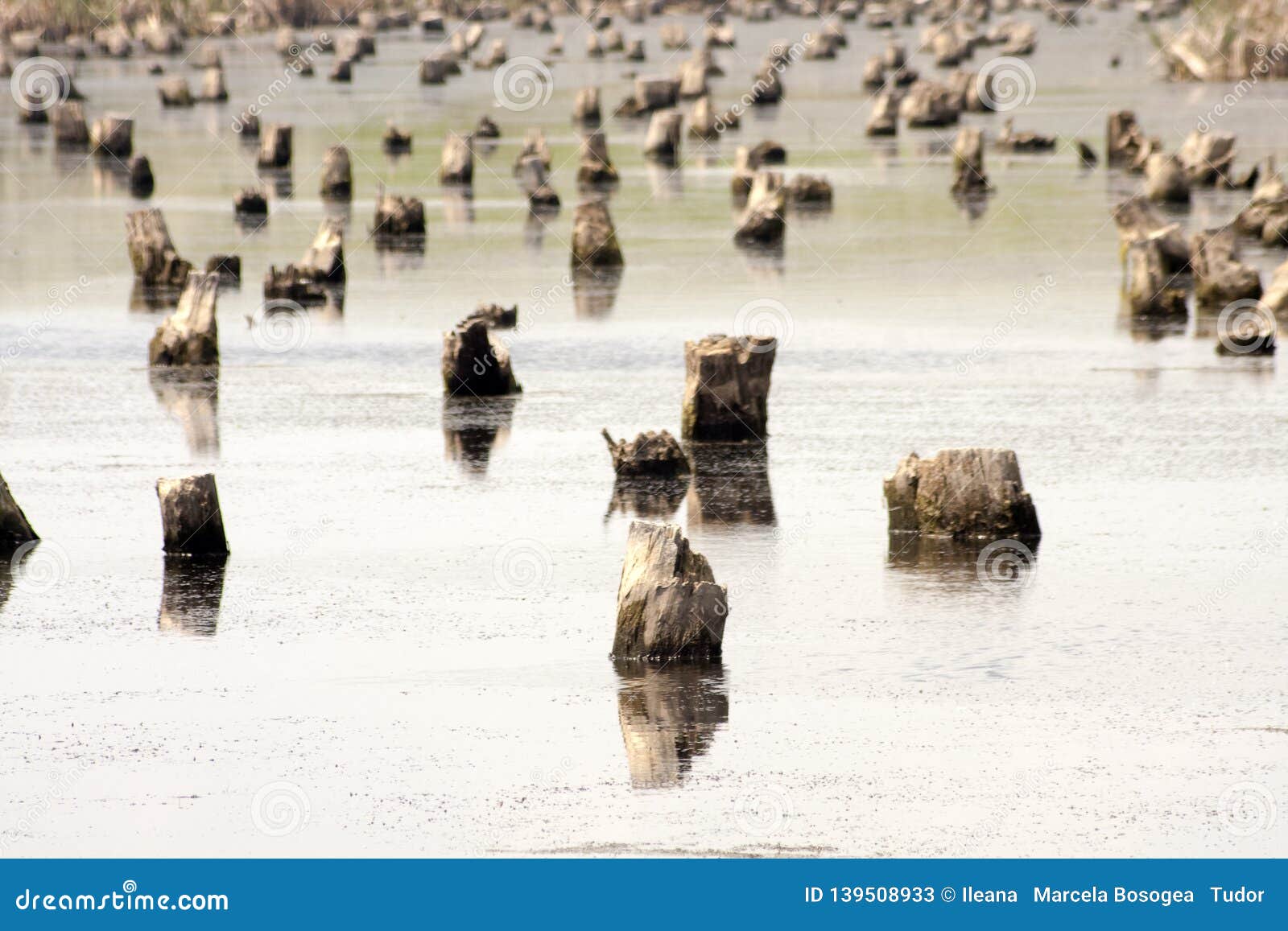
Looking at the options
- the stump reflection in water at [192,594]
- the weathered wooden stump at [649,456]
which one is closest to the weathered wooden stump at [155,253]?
the weathered wooden stump at [649,456]

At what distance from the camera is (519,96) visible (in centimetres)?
6028

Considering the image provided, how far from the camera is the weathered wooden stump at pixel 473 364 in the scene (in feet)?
65.4

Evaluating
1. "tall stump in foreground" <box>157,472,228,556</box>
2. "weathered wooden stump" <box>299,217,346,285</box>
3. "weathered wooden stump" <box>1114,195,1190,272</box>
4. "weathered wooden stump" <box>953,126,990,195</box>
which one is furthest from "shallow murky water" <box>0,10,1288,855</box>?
"weathered wooden stump" <box>953,126,990,195</box>

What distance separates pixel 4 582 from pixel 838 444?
6125 mm

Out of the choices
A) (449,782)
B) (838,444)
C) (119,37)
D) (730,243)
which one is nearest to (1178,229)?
(730,243)

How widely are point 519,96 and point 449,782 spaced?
51.1 m

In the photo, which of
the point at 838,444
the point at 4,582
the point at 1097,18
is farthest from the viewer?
the point at 1097,18

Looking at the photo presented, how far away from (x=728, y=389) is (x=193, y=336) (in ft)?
18.8

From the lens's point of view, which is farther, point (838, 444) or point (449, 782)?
point (838, 444)

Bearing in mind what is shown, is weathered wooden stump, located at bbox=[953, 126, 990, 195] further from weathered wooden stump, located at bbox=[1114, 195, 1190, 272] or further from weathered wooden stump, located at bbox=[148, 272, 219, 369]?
weathered wooden stump, located at bbox=[148, 272, 219, 369]

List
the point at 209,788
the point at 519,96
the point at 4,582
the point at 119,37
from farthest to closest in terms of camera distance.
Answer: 1. the point at 119,37
2. the point at 519,96
3. the point at 4,582
4. the point at 209,788

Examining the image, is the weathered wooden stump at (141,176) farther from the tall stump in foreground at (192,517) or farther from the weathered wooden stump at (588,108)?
the tall stump in foreground at (192,517)

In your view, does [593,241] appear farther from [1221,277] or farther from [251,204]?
[251,204]

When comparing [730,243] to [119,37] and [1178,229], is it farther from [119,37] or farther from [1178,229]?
[119,37]
